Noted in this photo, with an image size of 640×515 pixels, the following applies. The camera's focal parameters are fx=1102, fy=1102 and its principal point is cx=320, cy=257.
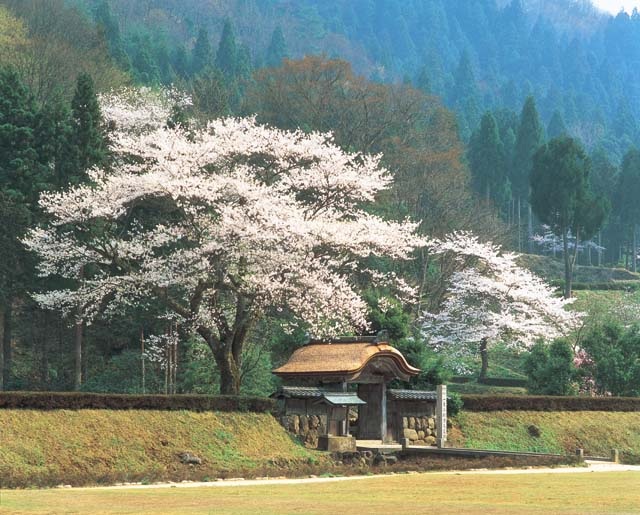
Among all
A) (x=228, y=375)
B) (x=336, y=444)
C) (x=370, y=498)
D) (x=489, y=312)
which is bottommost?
(x=336, y=444)

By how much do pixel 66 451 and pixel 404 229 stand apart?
1678 cm

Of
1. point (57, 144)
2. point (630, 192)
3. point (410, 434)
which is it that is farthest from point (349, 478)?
point (630, 192)

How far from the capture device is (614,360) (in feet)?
145

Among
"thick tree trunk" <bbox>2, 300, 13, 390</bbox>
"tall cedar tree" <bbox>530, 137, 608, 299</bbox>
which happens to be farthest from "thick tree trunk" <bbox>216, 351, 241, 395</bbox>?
"tall cedar tree" <bbox>530, 137, 608, 299</bbox>

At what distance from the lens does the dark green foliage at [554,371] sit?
4275 cm

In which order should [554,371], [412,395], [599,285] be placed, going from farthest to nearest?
[599,285], [554,371], [412,395]

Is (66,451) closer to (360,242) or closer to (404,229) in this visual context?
(360,242)

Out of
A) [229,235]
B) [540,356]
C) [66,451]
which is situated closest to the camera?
[66,451]

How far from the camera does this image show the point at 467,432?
35.5 m

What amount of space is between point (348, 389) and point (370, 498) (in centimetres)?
1553

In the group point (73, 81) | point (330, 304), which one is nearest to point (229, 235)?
point (330, 304)

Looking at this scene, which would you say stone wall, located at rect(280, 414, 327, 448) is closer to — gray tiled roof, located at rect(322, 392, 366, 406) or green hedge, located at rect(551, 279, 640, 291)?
gray tiled roof, located at rect(322, 392, 366, 406)

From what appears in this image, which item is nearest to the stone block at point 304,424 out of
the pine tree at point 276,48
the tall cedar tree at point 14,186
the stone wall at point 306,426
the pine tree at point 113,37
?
the stone wall at point 306,426

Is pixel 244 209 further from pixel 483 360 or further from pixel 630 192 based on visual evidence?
pixel 630 192
